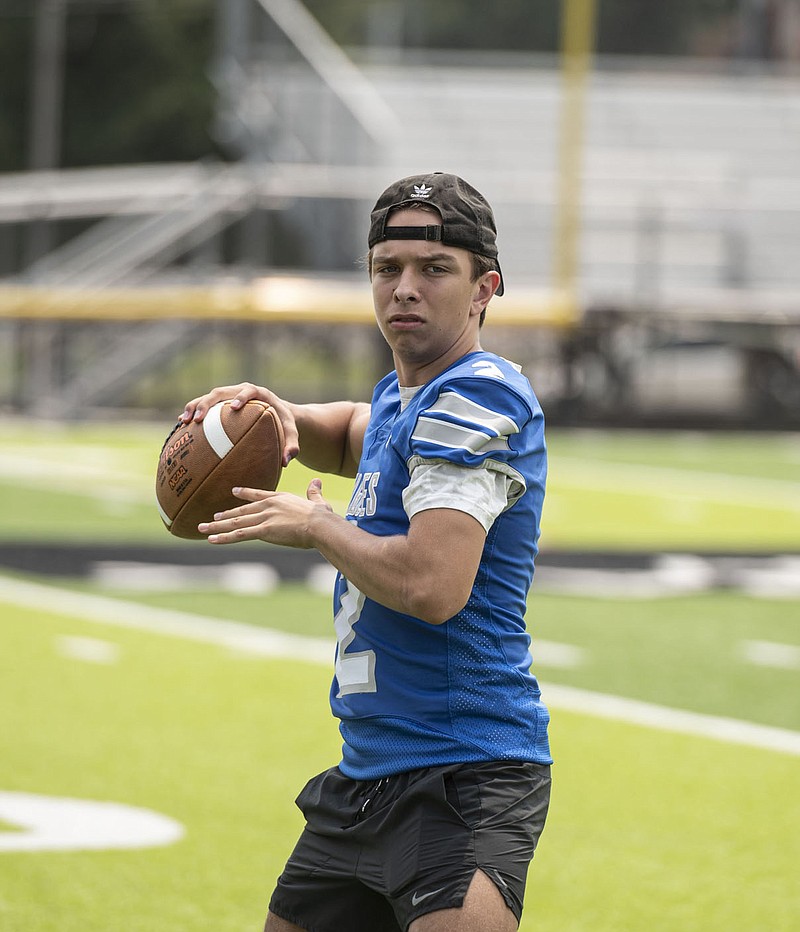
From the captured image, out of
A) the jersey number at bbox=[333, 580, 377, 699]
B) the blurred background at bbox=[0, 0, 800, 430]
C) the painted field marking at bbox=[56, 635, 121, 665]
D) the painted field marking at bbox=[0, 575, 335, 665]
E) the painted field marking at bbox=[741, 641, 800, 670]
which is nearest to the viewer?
the jersey number at bbox=[333, 580, 377, 699]

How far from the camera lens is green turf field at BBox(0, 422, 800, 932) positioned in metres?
4.78

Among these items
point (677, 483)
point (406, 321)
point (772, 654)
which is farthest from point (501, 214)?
point (406, 321)

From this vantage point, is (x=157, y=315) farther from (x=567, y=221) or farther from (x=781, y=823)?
(x=781, y=823)

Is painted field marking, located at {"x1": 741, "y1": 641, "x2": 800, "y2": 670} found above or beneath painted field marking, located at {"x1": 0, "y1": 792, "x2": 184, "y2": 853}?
above

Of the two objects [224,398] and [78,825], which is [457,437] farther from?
[78,825]

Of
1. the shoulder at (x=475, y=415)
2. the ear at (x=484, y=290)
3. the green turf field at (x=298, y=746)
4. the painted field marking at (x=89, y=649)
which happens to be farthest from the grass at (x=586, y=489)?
the shoulder at (x=475, y=415)

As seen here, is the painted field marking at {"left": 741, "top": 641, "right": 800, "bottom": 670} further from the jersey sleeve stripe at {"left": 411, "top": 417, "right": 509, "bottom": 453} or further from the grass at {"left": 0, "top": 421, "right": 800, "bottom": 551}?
the jersey sleeve stripe at {"left": 411, "top": 417, "right": 509, "bottom": 453}

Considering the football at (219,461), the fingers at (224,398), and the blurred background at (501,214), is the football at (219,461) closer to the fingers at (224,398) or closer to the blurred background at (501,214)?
the fingers at (224,398)

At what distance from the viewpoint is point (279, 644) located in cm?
813

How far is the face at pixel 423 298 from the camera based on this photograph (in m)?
3.02

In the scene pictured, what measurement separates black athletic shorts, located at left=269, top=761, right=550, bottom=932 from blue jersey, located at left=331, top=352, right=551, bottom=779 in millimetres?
41

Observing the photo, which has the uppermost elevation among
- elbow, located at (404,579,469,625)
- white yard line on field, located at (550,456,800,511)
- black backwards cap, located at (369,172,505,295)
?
black backwards cap, located at (369,172,505,295)

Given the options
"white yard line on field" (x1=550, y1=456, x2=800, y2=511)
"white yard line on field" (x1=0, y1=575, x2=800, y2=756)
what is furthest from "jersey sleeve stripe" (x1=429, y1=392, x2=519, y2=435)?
"white yard line on field" (x1=550, y1=456, x2=800, y2=511)

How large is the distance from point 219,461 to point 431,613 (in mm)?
678
